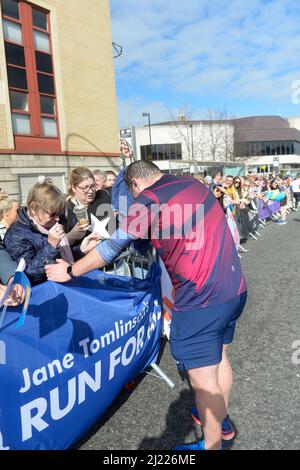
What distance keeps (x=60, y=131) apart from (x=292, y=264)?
43.9ft

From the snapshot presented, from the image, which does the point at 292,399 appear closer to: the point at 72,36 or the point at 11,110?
the point at 11,110

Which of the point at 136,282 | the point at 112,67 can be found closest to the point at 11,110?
the point at 112,67

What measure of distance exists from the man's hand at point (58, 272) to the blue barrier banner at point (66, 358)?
0.15 feet

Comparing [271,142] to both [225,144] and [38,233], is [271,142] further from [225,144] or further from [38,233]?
[38,233]

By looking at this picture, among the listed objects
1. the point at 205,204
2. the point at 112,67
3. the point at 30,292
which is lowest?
the point at 30,292

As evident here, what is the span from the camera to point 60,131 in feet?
57.1

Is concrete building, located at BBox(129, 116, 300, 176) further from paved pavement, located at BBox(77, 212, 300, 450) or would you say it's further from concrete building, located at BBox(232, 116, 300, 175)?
paved pavement, located at BBox(77, 212, 300, 450)

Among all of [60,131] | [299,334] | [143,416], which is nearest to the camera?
[143,416]

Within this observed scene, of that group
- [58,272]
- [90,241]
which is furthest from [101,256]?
[90,241]

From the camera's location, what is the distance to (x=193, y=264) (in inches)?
81.7

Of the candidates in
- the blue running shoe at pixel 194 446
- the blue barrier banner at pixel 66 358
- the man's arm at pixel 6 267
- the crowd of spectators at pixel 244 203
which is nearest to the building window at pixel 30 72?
the crowd of spectators at pixel 244 203

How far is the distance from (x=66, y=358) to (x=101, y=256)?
27.3 inches

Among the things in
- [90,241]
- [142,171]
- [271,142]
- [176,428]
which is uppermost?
[271,142]

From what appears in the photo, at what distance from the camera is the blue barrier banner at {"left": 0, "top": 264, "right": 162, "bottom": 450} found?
79.5 inches
